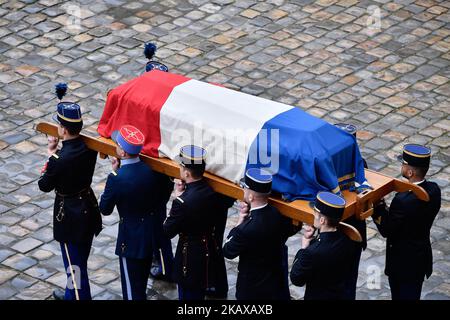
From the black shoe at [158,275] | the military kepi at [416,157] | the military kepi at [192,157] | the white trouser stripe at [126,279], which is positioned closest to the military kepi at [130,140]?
the military kepi at [192,157]

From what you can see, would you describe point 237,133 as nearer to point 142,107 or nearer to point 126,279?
point 142,107

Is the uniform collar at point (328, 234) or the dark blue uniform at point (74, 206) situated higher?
the uniform collar at point (328, 234)

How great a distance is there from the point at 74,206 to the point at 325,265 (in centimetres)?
228

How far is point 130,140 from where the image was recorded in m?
8.08

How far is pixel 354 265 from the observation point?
833 centimetres

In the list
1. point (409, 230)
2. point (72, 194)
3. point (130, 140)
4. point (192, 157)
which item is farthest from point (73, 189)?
point (409, 230)

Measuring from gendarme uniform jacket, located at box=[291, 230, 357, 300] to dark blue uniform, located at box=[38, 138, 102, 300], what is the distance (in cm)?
197

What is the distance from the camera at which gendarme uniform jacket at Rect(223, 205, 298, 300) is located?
7746mm

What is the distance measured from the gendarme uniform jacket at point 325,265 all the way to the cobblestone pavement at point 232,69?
1357 millimetres

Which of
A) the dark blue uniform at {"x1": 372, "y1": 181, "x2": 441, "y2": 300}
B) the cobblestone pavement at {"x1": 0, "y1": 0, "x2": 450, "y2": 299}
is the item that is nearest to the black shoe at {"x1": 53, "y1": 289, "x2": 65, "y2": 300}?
the cobblestone pavement at {"x1": 0, "y1": 0, "x2": 450, "y2": 299}

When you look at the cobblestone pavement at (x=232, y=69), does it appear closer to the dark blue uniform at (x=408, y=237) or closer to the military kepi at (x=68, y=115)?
the dark blue uniform at (x=408, y=237)

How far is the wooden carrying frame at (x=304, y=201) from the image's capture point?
300 inches

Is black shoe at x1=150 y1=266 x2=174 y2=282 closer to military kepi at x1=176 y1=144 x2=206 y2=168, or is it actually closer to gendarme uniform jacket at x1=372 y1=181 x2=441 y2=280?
military kepi at x1=176 y1=144 x2=206 y2=168

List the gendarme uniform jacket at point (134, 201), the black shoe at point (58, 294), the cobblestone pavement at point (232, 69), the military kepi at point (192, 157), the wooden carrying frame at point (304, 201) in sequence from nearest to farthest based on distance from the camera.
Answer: the wooden carrying frame at point (304, 201), the military kepi at point (192, 157), the gendarme uniform jacket at point (134, 201), the black shoe at point (58, 294), the cobblestone pavement at point (232, 69)
